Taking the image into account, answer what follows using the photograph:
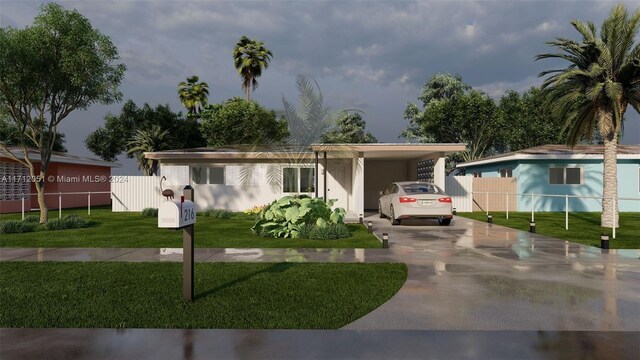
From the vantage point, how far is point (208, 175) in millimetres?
20734

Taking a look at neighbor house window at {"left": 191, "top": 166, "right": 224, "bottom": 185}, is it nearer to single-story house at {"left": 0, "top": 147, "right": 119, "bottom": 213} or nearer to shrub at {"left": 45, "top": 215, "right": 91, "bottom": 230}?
single-story house at {"left": 0, "top": 147, "right": 119, "bottom": 213}

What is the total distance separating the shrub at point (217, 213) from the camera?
18.5 metres

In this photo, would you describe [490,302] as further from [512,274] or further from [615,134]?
[615,134]

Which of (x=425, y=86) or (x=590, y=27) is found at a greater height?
(x=425, y=86)

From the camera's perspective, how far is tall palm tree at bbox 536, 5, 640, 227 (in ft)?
46.5

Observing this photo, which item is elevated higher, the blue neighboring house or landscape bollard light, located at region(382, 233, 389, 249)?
the blue neighboring house

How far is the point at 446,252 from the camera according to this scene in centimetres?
883

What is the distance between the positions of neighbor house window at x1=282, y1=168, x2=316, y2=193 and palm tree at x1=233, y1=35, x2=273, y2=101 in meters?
22.0

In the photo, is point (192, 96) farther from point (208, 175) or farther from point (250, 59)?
point (208, 175)

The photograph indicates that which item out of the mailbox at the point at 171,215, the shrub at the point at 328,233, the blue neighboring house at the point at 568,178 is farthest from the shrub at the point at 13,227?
the blue neighboring house at the point at 568,178

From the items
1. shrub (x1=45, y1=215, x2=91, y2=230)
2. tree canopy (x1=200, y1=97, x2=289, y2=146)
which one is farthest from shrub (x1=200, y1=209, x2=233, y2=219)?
tree canopy (x1=200, y1=97, x2=289, y2=146)

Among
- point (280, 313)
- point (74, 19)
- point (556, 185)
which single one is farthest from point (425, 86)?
point (280, 313)

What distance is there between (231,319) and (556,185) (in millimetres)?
21811

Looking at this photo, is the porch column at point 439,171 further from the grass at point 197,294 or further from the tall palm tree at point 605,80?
the grass at point 197,294
